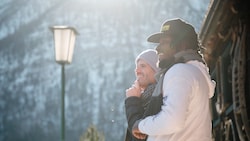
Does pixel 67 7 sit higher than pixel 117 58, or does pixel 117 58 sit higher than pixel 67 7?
pixel 67 7

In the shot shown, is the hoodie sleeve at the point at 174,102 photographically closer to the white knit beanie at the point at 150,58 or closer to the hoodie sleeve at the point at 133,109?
the hoodie sleeve at the point at 133,109

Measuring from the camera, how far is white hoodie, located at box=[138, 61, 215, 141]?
10.1ft

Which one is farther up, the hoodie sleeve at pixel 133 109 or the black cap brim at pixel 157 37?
the black cap brim at pixel 157 37

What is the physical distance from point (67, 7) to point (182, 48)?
4993 inches

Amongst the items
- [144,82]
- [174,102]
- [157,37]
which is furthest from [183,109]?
[144,82]

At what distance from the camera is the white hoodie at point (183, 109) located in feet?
10.1

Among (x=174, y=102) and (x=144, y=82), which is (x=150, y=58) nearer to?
(x=144, y=82)

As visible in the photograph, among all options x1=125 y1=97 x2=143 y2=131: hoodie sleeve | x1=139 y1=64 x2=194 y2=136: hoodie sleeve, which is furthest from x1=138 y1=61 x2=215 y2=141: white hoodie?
x1=125 y1=97 x2=143 y2=131: hoodie sleeve

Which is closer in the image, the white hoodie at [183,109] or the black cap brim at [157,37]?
the white hoodie at [183,109]

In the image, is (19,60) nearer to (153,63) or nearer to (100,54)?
(100,54)

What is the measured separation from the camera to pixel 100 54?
116 meters

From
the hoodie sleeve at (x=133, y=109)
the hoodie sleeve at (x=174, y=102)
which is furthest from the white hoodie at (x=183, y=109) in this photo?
the hoodie sleeve at (x=133, y=109)

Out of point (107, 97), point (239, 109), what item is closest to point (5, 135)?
point (107, 97)

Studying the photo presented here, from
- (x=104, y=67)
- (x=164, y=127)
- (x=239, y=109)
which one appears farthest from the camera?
(x=104, y=67)
